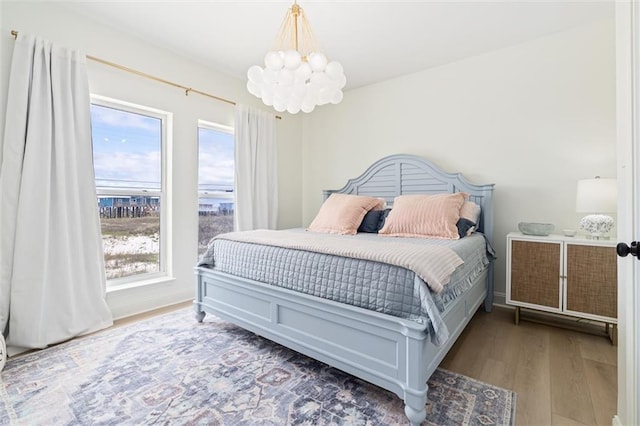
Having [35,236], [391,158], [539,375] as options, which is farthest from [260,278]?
[391,158]

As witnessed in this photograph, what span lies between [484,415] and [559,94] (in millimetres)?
2763

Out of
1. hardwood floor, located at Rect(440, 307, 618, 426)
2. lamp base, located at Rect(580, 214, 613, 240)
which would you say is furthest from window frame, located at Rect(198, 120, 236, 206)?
lamp base, located at Rect(580, 214, 613, 240)

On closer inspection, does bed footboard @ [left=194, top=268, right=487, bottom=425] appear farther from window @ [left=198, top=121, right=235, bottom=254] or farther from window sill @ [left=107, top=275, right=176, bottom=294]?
window @ [left=198, top=121, right=235, bottom=254]

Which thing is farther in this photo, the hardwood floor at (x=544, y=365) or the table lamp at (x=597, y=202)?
the table lamp at (x=597, y=202)

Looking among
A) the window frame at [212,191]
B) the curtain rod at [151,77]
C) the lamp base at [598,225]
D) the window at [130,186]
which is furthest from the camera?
the window frame at [212,191]

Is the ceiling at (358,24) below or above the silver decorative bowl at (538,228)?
above

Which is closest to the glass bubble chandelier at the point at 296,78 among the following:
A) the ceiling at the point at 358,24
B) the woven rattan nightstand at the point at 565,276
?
the ceiling at the point at 358,24

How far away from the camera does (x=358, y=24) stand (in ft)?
8.21

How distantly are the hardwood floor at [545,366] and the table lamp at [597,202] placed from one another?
2.79 feet

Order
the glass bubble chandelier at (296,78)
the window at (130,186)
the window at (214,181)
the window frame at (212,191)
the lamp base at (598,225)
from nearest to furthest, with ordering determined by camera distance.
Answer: the glass bubble chandelier at (296,78), the lamp base at (598,225), the window at (130,186), the window frame at (212,191), the window at (214,181)

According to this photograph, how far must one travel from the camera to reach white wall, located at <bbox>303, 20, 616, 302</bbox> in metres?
2.50

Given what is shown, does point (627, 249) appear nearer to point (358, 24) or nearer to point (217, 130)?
point (358, 24)

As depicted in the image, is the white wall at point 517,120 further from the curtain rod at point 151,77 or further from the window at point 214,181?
the curtain rod at point 151,77

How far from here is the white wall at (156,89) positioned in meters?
2.16
